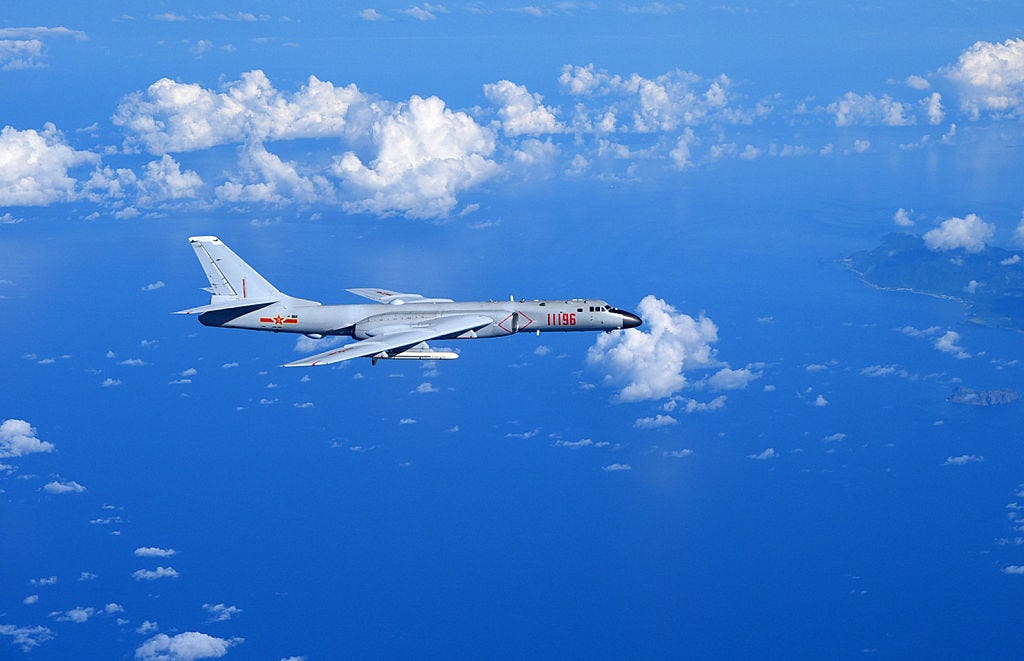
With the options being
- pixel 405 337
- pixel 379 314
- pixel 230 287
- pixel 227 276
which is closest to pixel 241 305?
pixel 230 287

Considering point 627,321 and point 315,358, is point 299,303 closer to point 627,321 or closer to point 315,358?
point 315,358

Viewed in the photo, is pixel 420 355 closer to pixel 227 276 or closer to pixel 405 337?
pixel 405 337

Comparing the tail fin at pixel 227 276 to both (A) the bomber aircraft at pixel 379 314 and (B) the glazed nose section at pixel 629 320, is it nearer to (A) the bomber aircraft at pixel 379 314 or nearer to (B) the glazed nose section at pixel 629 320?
(A) the bomber aircraft at pixel 379 314

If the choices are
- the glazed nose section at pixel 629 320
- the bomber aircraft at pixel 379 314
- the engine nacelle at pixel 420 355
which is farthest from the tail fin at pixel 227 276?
the glazed nose section at pixel 629 320

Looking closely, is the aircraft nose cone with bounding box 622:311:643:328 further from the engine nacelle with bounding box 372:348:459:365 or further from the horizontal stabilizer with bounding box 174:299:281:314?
the horizontal stabilizer with bounding box 174:299:281:314

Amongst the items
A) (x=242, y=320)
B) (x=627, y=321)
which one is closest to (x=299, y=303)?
(x=242, y=320)
